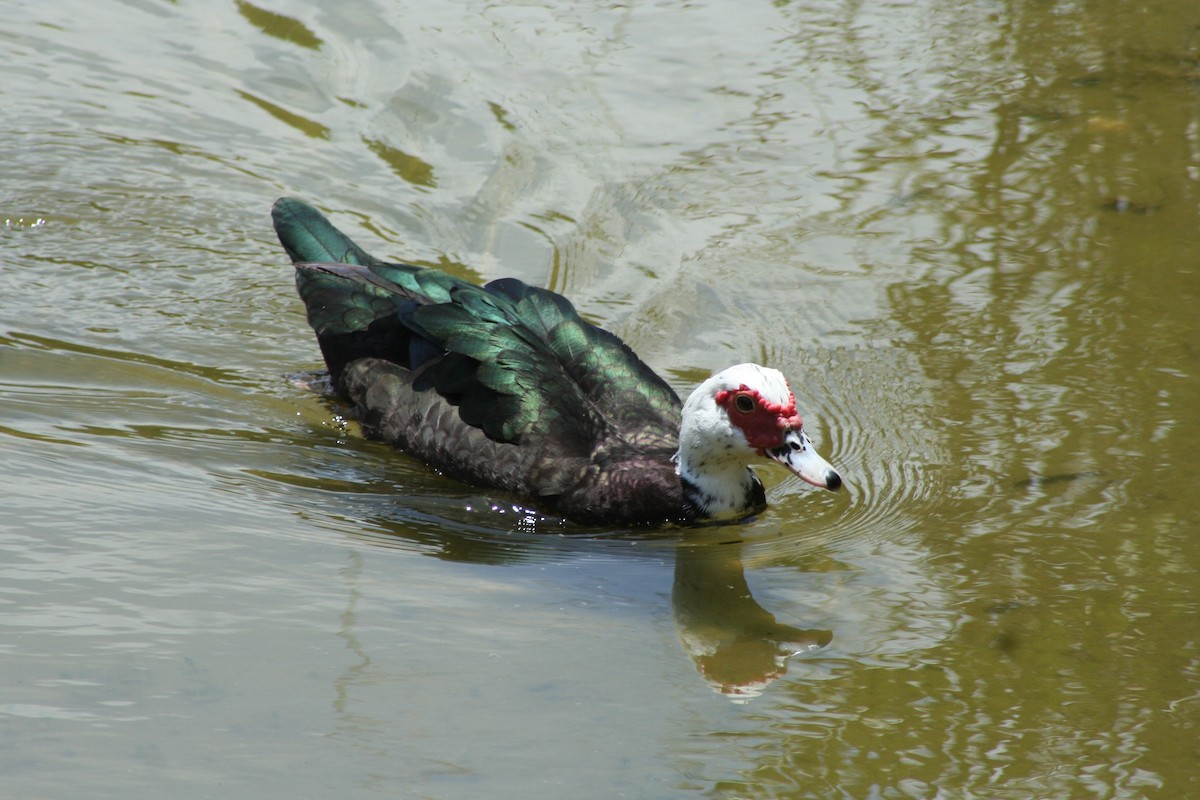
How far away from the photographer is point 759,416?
5.32 meters

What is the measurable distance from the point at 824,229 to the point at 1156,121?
2219 millimetres

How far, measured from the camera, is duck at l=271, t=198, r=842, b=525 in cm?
544

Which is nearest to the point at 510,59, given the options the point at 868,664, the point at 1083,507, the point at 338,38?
the point at 338,38

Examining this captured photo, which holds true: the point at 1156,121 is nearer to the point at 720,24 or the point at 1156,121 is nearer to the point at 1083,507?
the point at 720,24

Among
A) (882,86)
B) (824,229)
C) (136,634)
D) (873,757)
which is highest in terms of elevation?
(882,86)

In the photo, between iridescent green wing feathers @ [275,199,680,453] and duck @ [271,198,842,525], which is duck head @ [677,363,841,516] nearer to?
duck @ [271,198,842,525]

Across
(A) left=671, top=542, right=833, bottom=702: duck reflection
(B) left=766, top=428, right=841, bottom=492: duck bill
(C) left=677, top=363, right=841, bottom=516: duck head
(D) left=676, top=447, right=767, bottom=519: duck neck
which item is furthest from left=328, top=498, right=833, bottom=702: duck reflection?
(B) left=766, top=428, right=841, bottom=492: duck bill

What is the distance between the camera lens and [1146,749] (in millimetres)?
4008

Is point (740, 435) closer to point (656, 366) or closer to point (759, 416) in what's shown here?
point (759, 416)

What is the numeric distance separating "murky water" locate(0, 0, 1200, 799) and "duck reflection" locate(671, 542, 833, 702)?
0.8 inches

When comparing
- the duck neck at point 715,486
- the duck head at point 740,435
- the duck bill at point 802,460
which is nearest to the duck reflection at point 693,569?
the duck neck at point 715,486

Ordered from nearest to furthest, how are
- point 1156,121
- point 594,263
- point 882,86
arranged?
point 594,263
point 1156,121
point 882,86

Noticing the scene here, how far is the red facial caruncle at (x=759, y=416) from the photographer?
5301mm

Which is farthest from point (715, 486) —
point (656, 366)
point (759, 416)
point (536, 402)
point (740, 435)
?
point (656, 366)
